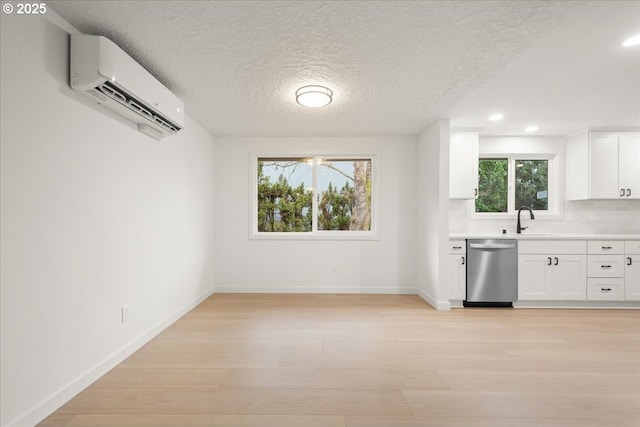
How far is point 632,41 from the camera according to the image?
6.97 feet

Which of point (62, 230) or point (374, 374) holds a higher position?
point (62, 230)

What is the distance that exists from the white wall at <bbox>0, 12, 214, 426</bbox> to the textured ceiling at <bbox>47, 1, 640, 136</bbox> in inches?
19.8

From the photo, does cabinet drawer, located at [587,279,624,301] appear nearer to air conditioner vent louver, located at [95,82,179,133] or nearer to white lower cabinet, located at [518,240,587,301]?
A: white lower cabinet, located at [518,240,587,301]

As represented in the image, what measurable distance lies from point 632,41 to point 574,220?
320 centimetres

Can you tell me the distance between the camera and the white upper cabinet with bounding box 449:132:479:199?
13.7 ft

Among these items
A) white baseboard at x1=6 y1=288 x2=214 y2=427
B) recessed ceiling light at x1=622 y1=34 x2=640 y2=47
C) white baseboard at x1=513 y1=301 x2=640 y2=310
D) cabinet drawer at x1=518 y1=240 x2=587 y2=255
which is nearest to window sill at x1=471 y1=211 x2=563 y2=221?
cabinet drawer at x1=518 y1=240 x2=587 y2=255

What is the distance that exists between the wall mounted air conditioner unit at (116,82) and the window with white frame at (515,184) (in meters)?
4.36

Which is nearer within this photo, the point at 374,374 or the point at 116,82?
the point at 116,82

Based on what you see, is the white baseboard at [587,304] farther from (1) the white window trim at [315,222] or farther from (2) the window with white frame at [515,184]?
(1) the white window trim at [315,222]

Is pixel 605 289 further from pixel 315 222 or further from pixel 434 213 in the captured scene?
pixel 315 222

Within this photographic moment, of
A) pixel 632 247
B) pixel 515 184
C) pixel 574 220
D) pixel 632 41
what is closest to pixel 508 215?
pixel 515 184

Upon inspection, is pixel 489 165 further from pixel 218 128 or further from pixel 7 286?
pixel 7 286

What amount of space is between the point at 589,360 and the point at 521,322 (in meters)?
0.92

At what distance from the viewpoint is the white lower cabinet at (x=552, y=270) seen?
3918 mm
